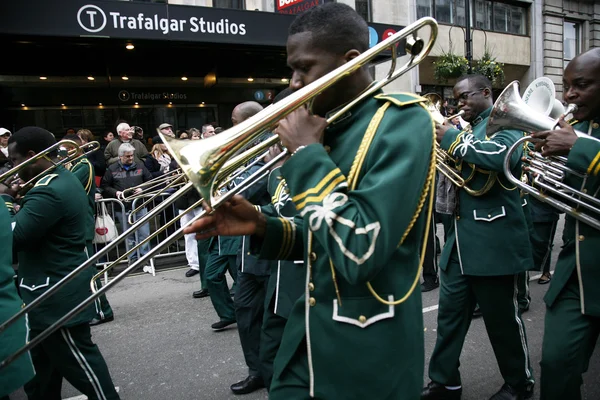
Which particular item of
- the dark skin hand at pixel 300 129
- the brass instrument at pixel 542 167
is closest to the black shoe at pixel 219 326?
the brass instrument at pixel 542 167

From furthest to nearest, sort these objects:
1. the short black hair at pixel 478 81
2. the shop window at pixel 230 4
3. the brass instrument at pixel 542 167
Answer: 1. the shop window at pixel 230 4
2. the short black hair at pixel 478 81
3. the brass instrument at pixel 542 167

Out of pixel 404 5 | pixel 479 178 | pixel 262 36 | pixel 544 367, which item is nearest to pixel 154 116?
pixel 262 36

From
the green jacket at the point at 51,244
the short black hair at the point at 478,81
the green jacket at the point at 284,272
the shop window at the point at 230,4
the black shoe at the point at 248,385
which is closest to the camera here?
the green jacket at the point at 284,272

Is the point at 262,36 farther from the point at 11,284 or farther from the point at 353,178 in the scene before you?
the point at 353,178

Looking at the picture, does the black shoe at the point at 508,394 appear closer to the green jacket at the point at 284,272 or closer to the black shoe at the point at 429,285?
the green jacket at the point at 284,272

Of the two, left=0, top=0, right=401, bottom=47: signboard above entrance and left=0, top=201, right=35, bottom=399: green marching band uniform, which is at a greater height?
left=0, top=0, right=401, bottom=47: signboard above entrance

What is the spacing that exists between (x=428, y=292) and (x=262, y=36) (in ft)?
21.3

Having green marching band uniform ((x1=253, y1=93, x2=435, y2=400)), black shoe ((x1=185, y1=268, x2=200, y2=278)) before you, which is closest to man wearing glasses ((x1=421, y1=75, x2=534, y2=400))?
green marching band uniform ((x1=253, y1=93, x2=435, y2=400))

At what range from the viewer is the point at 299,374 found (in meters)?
1.68

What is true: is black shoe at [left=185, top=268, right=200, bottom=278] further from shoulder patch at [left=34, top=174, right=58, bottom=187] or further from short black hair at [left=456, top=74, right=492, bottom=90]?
short black hair at [left=456, top=74, right=492, bottom=90]

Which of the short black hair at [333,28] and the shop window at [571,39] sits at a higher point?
the shop window at [571,39]

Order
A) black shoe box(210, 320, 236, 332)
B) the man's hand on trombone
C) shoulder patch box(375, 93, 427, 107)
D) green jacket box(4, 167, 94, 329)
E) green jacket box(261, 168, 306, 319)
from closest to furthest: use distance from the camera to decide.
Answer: shoulder patch box(375, 93, 427, 107) < the man's hand on trombone < green jacket box(261, 168, 306, 319) < green jacket box(4, 167, 94, 329) < black shoe box(210, 320, 236, 332)

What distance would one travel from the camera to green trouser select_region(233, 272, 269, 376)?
369 centimetres

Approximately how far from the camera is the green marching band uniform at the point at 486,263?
3.17m
